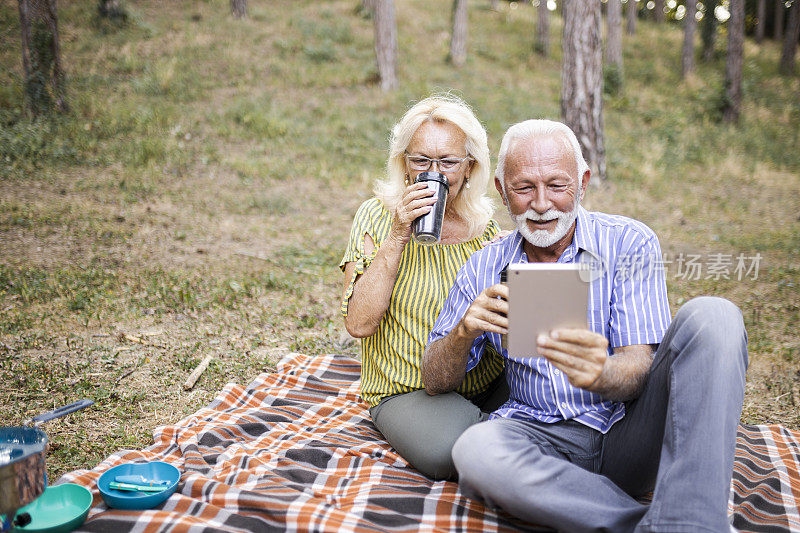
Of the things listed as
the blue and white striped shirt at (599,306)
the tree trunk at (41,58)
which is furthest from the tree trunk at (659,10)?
the blue and white striped shirt at (599,306)

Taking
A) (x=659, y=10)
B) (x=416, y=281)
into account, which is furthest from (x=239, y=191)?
(x=659, y=10)

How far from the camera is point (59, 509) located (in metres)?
2.47

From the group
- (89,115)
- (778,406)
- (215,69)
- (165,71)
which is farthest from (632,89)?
(778,406)

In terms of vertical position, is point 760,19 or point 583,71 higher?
point 760,19

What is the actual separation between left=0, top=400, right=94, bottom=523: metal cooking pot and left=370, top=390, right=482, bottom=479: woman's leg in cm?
144

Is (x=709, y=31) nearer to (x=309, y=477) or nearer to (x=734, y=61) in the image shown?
(x=734, y=61)

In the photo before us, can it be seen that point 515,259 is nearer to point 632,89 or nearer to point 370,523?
point 370,523

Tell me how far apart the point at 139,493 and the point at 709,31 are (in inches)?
960

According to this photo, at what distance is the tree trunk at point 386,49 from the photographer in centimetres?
1300

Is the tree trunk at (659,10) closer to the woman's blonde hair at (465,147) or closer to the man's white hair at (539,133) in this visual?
the woman's blonde hair at (465,147)

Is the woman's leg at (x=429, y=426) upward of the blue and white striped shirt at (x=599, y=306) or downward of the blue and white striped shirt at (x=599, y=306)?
downward

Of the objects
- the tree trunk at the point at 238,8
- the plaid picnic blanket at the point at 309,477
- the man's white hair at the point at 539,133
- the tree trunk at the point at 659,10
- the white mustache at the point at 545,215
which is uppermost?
the tree trunk at the point at 659,10

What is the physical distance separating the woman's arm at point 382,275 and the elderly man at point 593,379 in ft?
0.97

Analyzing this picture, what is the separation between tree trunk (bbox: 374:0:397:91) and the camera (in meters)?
13.0
